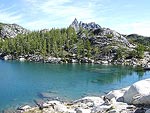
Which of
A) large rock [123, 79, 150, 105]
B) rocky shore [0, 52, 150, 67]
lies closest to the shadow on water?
rocky shore [0, 52, 150, 67]

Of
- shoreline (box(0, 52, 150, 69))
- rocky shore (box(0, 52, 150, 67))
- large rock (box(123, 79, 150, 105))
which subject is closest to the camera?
large rock (box(123, 79, 150, 105))

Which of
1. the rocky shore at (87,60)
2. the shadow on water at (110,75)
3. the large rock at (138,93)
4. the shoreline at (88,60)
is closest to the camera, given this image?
the large rock at (138,93)

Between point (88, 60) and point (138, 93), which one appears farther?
point (88, 60)

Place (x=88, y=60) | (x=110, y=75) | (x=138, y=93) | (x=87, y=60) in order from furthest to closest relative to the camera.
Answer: (x=87, y=60) → (x=88, y=60) → (x=110, y=75) → (x=138, y=93)

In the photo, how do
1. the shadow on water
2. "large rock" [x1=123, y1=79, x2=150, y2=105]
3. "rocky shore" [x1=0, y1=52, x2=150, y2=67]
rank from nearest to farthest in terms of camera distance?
"large rock" [x1=123, y1=79, x2=150, y2=105], the shadow on water, "rocky shore" [x1=0, y1=52, x2=150, y2=67]

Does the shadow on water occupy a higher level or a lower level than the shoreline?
lower

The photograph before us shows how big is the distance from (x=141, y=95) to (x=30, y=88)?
1877 inches

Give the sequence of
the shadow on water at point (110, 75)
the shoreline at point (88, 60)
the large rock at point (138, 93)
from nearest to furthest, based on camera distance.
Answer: the large rock at point (138, 93)
the shadow on water at point (110, 75)
the shoreline at point (88, 60)

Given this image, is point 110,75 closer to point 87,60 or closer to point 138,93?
point 87,60

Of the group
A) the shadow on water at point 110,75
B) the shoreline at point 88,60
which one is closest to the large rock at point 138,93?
the shadow on water at point 110,75

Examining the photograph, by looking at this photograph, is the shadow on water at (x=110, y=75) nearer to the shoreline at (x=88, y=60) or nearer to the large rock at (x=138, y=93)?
the shoreline at (x=88, y=60)

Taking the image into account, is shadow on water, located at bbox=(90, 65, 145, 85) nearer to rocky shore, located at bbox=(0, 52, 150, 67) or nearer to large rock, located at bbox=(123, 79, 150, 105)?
rocky shore, located at bbox=(0, 52, 150, 67)

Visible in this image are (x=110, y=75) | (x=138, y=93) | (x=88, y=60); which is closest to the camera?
(x=138, y=93)

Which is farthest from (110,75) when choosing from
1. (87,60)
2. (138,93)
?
(138,93)
